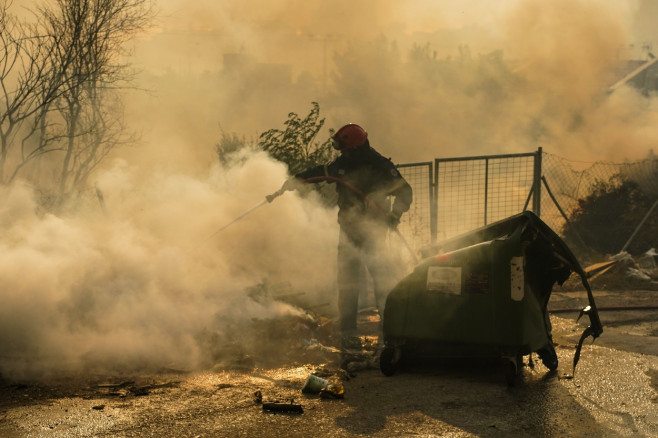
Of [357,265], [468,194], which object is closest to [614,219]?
[468,194]

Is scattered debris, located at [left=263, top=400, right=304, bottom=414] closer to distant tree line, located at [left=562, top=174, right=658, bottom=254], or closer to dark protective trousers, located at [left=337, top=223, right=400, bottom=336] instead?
dark protective trousers, located at [left=337, top=223, right=400, bottom=336]

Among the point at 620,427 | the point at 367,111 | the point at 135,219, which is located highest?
the point at 367,111

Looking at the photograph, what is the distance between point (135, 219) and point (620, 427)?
483 centimetres

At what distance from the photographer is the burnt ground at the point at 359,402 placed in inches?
147

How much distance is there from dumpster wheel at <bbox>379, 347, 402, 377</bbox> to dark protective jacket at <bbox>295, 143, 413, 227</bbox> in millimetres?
1819

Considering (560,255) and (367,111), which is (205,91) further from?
(560,255)

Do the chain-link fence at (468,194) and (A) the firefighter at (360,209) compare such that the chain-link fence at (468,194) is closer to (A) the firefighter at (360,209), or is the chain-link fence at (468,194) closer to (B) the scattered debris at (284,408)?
(A) the firefighter at (360,209)

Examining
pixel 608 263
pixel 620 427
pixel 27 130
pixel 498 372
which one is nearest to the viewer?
pixel 620 427

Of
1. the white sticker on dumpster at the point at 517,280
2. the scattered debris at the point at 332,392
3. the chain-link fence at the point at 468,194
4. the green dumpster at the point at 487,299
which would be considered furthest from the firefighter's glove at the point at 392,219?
the chain-link fence at the point at 468,194

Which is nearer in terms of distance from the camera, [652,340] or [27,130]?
[652,340]

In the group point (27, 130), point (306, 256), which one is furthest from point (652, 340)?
point (27, 130)

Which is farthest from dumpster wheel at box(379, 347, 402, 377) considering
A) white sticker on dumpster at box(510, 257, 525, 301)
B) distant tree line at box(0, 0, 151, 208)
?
distant tree line at box(0, 0, 151, 208)

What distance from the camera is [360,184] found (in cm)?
662

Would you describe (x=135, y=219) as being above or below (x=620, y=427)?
above
